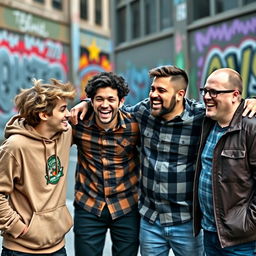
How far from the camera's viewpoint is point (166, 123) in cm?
276

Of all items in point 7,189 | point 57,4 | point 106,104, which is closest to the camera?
point 7,189

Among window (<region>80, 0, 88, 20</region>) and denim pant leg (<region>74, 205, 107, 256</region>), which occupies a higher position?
window (<region>80, 0, 88, 20</region>)

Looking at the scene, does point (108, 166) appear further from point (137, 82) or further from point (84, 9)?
point (84, 9)

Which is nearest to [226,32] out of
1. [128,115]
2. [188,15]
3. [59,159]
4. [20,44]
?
[188,15]

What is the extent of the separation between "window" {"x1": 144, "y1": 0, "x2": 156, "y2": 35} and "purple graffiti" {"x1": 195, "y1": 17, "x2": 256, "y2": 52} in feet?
6.90

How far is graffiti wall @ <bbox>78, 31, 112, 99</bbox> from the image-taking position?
21.1 meters

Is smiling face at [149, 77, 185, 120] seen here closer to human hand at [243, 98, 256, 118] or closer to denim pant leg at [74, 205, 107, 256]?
human hand at [243, 98, 256, 118]

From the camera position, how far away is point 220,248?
2461mm

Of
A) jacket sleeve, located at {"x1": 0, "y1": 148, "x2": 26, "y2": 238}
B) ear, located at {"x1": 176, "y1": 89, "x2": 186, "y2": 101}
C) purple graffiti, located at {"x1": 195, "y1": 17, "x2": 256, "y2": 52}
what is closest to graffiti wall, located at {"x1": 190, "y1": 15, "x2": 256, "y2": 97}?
purple graffiti, located at {"x1": 195, "y1": 17, "x2": 256, "y2": 52}

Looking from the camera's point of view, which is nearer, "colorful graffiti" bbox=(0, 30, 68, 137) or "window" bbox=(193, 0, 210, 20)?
"window" bbox=(193, 0, 210, 20)

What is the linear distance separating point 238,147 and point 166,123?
0.58 metres

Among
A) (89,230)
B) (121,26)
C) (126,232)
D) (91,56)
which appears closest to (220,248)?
(126,232)

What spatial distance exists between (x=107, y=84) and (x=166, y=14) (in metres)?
8.23

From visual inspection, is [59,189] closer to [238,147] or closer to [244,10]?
[238,147]
